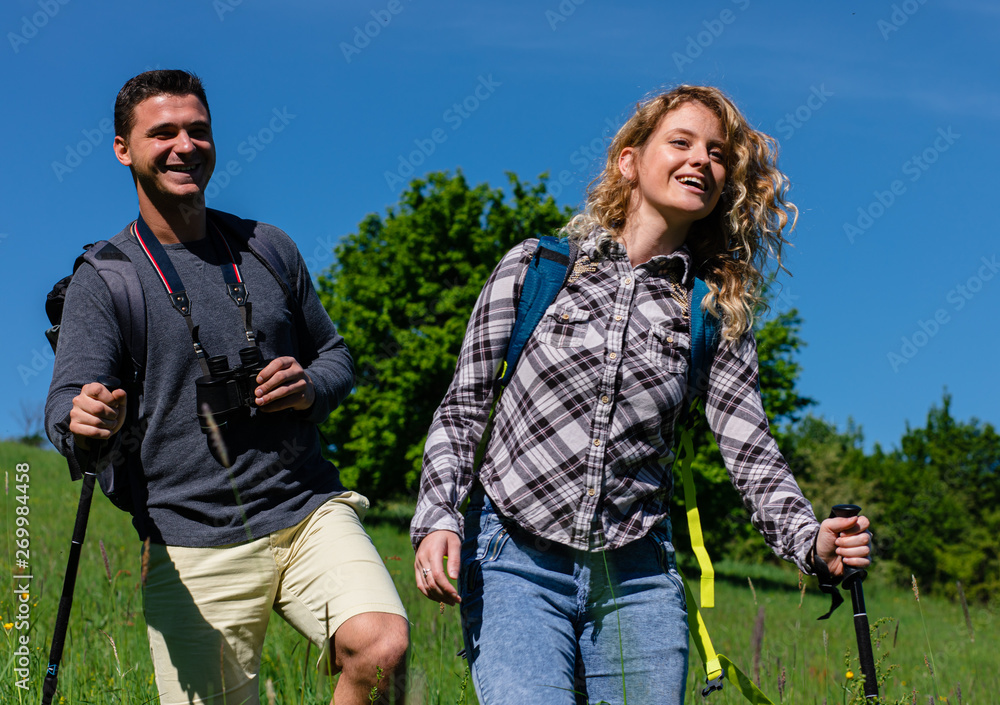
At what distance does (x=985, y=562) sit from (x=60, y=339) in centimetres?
4576

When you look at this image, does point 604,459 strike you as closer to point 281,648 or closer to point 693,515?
point 693,515

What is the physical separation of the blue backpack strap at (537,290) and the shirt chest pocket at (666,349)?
294 mm

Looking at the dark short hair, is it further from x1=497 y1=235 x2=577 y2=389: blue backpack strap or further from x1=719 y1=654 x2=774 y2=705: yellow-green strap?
x1=719 y1=654 x2=774 y2=705: yellow-green strap

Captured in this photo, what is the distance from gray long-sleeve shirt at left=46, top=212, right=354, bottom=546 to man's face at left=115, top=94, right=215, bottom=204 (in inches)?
9.5

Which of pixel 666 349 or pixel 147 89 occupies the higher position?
pixel 147 89

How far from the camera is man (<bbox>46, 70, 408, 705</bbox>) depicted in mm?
2541

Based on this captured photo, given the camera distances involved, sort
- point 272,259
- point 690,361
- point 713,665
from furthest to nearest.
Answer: point 272,259 → point 690,361 → point 713,665

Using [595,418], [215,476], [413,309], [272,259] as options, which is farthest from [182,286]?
[413,309]

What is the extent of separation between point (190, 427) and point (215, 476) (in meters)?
0.17

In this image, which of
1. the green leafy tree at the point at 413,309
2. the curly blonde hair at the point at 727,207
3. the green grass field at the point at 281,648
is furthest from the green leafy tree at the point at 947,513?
the curly blonde hair at the point at 727,207

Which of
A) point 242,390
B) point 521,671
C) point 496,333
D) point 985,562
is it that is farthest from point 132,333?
point 985,562

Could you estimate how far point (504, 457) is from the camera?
2.24 m

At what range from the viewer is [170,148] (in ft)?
9.27

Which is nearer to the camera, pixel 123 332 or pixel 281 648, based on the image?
pixel 123 332
